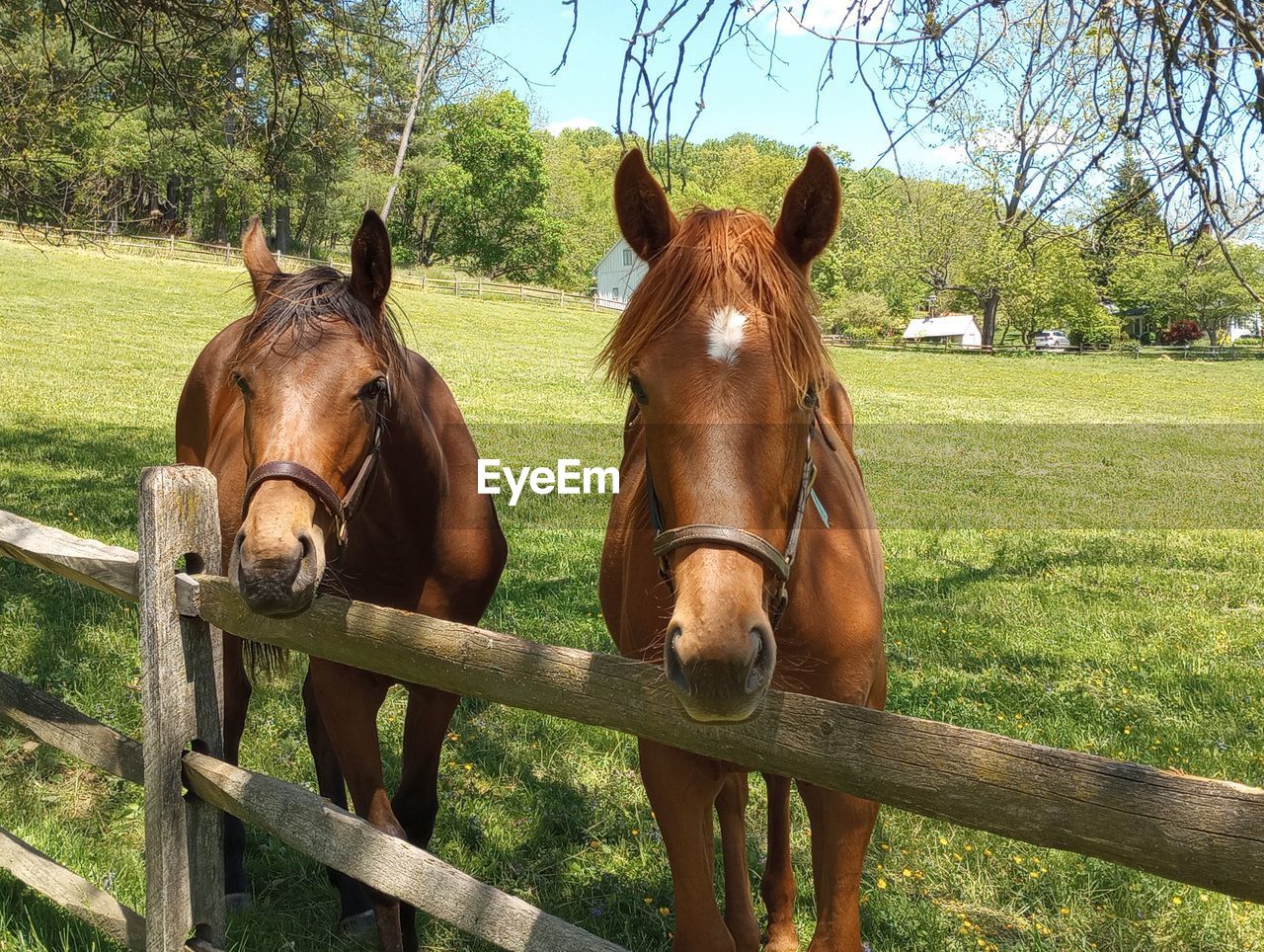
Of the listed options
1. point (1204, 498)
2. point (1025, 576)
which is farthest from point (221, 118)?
point (1204, 498)

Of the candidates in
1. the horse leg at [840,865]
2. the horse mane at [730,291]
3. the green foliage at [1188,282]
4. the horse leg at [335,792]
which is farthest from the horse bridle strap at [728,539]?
the green foliage at [1188,282]

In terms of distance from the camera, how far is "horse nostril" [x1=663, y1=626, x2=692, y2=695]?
56.8 inches

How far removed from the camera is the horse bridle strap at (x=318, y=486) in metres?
2.27

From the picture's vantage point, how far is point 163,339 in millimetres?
20953

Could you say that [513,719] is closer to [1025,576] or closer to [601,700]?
[601,700]

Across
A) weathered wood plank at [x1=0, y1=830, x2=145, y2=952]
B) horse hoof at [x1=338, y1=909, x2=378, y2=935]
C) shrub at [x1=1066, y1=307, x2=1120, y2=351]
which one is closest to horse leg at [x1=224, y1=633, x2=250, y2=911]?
horse hoof at [x1=338, y1=909, x2=378, y2=935]

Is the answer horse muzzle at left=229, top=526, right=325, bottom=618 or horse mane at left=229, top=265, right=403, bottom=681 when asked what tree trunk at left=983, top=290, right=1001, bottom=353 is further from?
horse muzzle at left=229, top=526, right=325, bottom=618

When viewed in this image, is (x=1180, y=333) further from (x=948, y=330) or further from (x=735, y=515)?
(x=735, y=515)

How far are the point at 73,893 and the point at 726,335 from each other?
110 inches

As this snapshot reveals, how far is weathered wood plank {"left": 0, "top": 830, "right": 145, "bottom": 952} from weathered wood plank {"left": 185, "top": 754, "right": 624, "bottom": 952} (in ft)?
1.75

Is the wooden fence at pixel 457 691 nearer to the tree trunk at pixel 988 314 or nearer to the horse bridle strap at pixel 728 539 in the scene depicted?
the horse bridle strap at pixel 728 539

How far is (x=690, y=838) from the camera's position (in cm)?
224

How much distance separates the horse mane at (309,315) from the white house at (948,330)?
71.1m

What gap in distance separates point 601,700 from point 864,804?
0.86 metres
